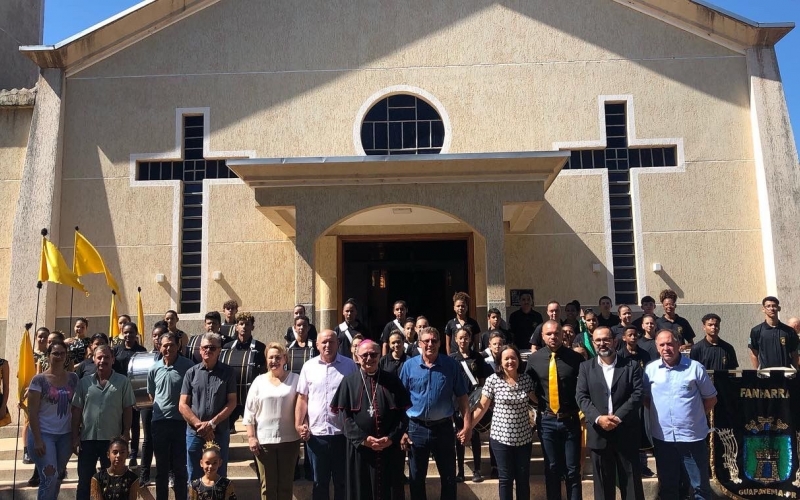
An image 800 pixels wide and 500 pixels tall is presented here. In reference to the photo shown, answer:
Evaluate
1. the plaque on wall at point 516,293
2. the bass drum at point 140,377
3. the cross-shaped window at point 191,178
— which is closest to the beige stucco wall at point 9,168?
the cross-shaped window at point 191,178

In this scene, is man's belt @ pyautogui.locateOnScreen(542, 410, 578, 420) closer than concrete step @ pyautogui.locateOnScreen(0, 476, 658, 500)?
Yes

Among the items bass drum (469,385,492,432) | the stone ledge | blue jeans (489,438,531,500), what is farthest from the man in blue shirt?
the stone ledge

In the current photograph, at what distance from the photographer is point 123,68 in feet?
43.2

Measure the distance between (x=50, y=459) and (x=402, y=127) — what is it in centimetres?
815

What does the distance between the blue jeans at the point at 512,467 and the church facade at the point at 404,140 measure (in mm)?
5856

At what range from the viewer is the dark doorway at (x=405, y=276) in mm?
13641

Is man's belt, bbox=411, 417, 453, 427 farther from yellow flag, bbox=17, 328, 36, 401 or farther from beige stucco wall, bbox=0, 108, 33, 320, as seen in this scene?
beige stucco wall, bbox=0, 108, 33, 320

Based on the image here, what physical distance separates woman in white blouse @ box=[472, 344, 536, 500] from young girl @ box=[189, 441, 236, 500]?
2.28 meters

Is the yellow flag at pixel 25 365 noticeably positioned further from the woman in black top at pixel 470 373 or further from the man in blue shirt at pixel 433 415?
the woman in black top at pixel 470 373

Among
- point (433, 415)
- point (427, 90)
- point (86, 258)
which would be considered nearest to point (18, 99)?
point (86, 258)

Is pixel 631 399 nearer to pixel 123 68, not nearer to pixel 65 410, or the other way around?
pixel 65 410

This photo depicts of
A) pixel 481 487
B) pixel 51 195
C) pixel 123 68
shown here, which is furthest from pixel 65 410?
pixel 123 68

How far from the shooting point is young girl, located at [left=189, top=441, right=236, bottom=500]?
19.4ft

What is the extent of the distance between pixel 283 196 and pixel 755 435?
689 cm
